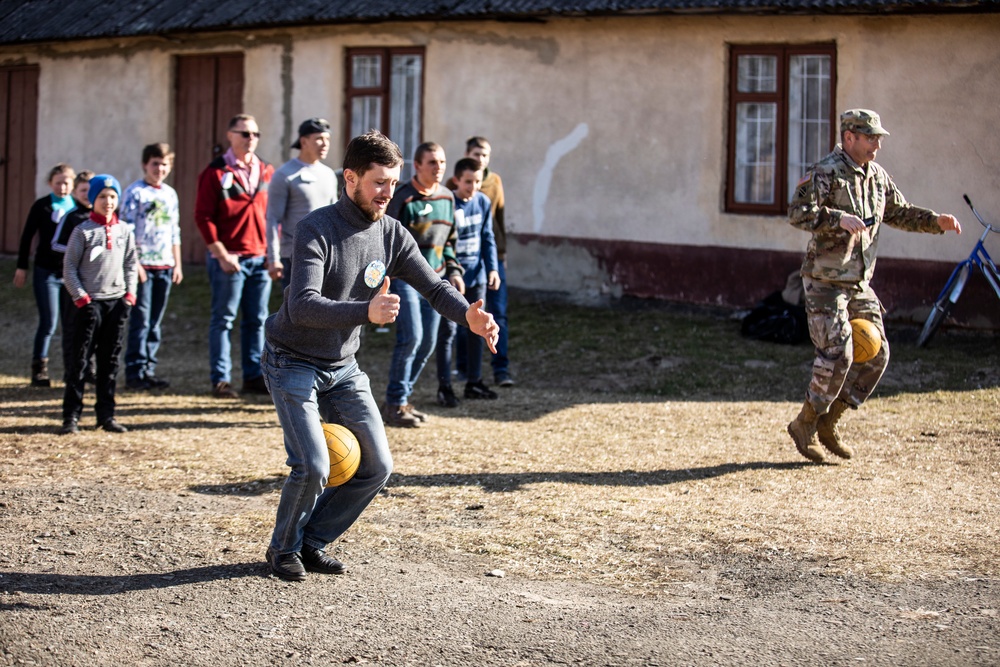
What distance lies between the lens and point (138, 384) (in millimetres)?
10570

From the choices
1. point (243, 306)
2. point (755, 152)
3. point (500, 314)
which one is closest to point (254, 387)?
point (243, 306)

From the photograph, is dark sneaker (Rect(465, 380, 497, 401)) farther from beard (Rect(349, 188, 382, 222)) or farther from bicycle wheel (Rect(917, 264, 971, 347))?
beard (Rect(349, 188, 382, 222))

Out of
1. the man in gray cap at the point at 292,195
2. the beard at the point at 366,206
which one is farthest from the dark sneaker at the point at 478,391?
the beard at the point at 366,206

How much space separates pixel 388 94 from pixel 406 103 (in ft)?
0.91

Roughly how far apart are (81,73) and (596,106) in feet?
28.3

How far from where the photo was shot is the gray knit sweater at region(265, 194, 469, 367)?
16.6 ft

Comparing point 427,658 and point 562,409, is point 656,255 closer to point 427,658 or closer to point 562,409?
point 562,409

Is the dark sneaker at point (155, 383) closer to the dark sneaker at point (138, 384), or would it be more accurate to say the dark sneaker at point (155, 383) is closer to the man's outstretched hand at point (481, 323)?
the dark sneaker at point (138, 384)

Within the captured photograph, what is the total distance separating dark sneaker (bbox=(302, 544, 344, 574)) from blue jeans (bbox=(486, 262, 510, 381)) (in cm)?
465

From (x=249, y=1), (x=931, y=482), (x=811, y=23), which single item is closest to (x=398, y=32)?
(x=249, y=1)

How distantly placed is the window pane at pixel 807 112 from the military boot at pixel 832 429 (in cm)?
652

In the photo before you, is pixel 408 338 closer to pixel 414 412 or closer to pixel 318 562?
pixel 414 412

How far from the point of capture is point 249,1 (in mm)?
17031

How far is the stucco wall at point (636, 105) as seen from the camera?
42.3 ft
